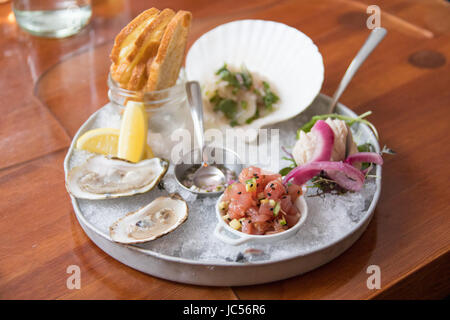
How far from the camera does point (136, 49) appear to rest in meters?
1.43

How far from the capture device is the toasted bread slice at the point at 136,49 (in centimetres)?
144

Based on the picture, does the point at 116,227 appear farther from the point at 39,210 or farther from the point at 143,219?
the point at 39,210

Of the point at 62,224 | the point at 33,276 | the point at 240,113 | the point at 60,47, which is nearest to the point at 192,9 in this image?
the point at 60,47

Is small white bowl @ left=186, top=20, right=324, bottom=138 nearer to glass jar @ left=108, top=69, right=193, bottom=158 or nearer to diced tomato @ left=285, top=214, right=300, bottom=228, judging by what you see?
glass jar @ left=108, top=69, right=193, bottom=158

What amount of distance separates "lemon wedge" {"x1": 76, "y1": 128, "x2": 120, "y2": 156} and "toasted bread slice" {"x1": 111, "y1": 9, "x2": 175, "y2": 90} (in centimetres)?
15

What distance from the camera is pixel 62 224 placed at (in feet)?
4.19

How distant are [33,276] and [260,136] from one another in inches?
29.9

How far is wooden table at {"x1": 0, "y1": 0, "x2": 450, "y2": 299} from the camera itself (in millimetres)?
1132

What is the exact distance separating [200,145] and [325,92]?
572 mm

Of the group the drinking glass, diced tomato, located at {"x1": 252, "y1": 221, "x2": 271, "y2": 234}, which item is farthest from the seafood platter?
the drinking glass

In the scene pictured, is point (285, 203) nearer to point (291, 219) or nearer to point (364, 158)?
point (291, 219)

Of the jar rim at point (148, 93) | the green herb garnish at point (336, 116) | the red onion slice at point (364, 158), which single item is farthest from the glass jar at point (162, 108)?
the red onion slice at point (364, 158)

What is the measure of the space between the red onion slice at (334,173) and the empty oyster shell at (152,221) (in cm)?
29

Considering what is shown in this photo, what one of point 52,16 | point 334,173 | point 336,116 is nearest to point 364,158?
point 334,173
